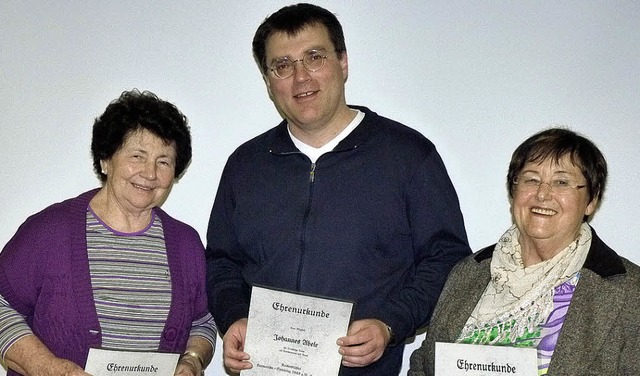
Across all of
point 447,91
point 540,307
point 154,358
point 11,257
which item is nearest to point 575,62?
point 447,91

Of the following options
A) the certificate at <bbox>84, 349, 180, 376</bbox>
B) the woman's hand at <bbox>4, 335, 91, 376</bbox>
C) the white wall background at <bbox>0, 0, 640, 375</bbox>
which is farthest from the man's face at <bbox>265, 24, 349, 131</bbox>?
the woman's hand at <bbox>4, 335, 91, 376</bbox>

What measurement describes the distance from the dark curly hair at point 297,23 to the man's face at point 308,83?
18 millimetres

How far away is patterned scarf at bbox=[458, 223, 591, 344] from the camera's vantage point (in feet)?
7.75

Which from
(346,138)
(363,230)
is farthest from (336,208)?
(346,138)

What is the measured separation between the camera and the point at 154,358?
243 centimetres

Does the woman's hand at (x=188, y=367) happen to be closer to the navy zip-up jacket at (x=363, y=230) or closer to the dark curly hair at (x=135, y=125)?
the navy zip-up jacket at (x=363, y=230)

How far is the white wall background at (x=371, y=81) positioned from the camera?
3197 mm

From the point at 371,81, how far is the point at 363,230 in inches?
36.4

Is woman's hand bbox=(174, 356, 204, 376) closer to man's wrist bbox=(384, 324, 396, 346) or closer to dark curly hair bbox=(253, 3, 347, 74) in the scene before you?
man's wrist bbox=(384, 324, 396, 346)

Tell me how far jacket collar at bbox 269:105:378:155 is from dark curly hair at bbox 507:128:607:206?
22.1 inches

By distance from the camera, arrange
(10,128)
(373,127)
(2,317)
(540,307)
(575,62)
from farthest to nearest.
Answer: (10,128) → (575,62) → (373,127) → (2,317) → (540,307)

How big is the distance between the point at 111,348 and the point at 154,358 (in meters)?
0.14

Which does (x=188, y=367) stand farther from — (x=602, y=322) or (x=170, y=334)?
(x=602, y=322)

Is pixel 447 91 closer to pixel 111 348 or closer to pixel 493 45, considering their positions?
pixel 493 45
